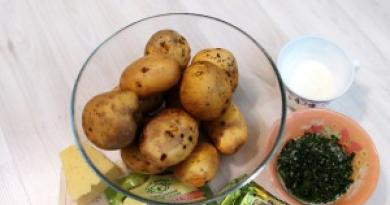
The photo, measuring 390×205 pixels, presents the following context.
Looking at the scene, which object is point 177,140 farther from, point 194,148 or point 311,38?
point 311,38

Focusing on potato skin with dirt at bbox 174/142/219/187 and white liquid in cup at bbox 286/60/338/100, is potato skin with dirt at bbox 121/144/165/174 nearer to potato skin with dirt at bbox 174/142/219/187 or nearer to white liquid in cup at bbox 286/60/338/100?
potato skin with dirt at bbox 174/142/219/187

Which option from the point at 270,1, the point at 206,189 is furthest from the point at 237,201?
the point at 270,1

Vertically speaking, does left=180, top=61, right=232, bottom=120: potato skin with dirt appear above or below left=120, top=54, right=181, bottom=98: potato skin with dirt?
below

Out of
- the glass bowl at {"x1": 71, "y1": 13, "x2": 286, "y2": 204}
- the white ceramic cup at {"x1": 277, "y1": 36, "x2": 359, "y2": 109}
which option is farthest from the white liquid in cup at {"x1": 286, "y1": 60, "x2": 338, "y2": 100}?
the glass bowl at {"x1": 71, "y1": 13, "x2": 286, "y2": 204}

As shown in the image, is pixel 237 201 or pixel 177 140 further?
pixel 237 201

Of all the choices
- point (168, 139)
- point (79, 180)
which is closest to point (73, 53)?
point (79, 180)

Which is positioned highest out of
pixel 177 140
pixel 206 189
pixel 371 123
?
pixel 177 140
